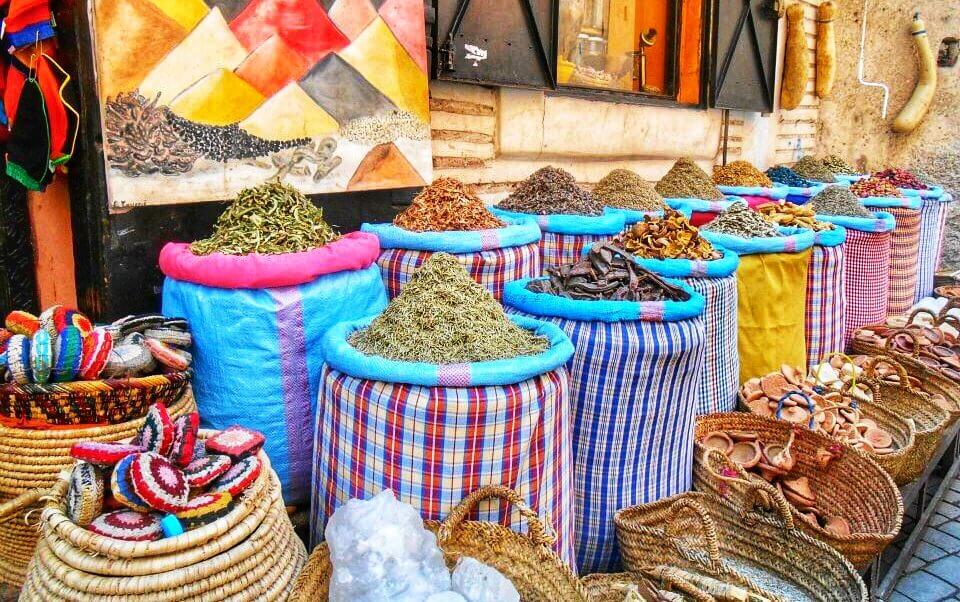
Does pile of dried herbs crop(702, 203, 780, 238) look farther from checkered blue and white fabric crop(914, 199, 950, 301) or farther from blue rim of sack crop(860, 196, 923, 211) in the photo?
checkered blue and white fabric crop(914, 199, 950, 301)

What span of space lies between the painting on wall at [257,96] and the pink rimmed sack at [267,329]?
320mm

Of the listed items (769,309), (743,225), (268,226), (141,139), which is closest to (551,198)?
(743,225)

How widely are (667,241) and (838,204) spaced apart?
75.9 inches

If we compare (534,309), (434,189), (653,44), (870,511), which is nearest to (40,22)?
(434,189)

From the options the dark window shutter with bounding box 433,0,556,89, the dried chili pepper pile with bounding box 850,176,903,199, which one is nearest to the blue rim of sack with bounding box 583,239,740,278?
the dark window shutter with bounding box 433,0,556,89

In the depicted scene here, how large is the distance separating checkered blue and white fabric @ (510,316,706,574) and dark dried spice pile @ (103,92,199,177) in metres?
1.28

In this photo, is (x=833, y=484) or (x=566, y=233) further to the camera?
(x=566, y=233)

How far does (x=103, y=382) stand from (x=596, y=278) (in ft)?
4.61

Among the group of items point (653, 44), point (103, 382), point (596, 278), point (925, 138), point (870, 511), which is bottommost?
point (870, 511)

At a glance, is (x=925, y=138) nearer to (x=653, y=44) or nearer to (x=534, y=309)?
(x=653, y=44)

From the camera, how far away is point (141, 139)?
2080mm

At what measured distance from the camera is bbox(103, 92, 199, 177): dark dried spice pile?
2.01m

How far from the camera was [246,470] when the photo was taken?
4.64ft

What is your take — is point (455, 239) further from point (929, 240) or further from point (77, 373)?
point (929, 240)
